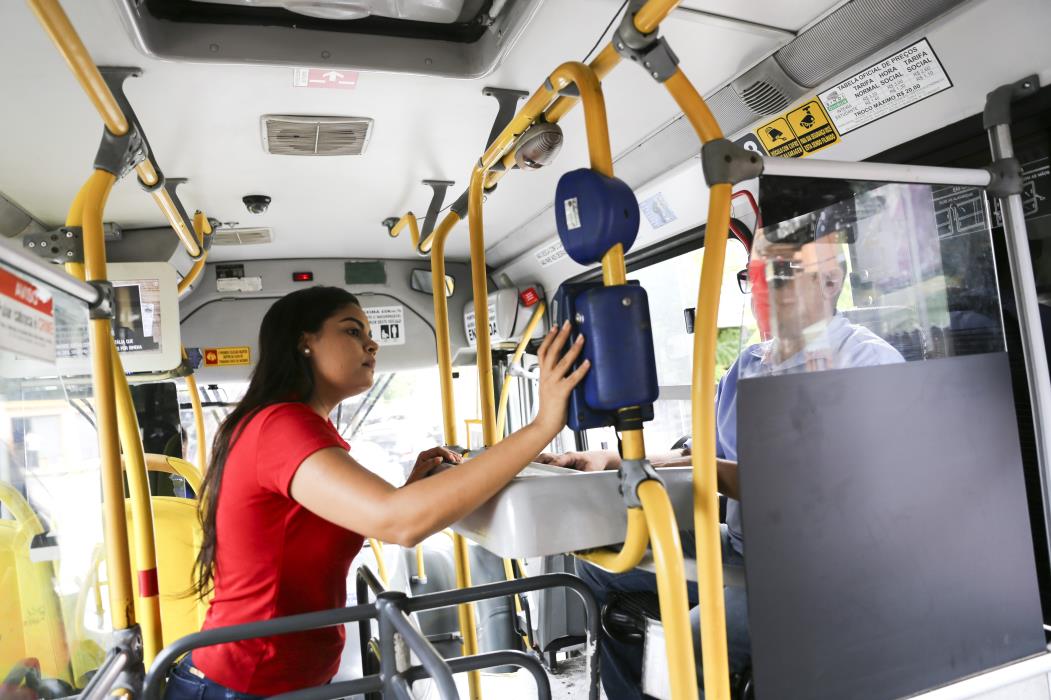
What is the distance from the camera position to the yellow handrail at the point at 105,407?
5.61ft

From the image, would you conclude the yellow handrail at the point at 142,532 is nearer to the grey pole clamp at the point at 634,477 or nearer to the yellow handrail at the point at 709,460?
the grey pole clamp at the point at 634,477

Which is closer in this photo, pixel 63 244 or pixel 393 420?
pixel 63 244

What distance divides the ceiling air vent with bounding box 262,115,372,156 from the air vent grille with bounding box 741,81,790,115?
1351 millimetres

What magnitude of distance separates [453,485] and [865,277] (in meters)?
1.01

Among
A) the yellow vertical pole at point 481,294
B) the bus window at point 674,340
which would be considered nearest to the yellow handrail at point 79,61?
the yellow vertical pole at point 481,294

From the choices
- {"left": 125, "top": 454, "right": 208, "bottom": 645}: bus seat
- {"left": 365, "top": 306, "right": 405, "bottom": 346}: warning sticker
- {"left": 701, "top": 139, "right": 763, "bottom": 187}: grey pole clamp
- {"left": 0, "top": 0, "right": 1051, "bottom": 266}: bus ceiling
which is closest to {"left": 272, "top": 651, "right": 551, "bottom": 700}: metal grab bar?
{"left": 701, "top": 139, "right": 763, "bottom": 187}: grey pole clamp

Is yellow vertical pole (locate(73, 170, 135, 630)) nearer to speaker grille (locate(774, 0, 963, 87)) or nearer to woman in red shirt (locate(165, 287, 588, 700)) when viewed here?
woman in red shirt (locate(165, 287, 588, 700))

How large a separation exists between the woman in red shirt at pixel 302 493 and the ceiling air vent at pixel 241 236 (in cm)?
223

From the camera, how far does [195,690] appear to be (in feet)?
5.58

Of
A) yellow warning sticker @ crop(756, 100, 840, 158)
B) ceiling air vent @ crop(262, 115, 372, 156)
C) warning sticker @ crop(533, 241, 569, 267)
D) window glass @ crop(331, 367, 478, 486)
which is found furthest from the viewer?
window glass @ crop(331, 367, 478, 486)

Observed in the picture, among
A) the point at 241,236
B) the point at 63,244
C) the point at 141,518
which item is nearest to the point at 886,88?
the point at 63,244

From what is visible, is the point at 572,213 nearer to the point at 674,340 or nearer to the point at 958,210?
the point at 958,210

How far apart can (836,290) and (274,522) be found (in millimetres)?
1405

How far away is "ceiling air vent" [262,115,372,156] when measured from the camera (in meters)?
2.57
